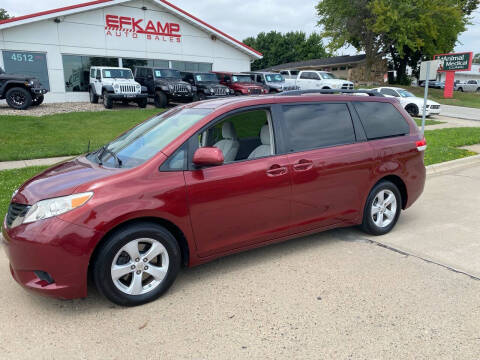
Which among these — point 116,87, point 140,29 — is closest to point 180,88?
point 116,87

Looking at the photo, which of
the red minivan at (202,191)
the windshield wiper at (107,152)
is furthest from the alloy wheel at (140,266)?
the windshield wiper at (107,152)

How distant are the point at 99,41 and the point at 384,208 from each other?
70.3ft

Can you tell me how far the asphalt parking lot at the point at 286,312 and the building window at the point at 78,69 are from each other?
19784 mm

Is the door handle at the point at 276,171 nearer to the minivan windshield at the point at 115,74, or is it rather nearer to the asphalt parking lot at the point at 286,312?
the asphalt parking lot at the point at 286,312

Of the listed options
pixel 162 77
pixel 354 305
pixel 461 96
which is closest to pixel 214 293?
pixel 354 305

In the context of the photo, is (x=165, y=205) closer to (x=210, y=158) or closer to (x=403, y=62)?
(x=210, y=158)

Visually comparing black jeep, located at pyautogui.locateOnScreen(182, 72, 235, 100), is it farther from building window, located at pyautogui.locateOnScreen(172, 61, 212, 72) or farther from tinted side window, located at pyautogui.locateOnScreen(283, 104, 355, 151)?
tinted side window, located at pyautogui.locateOnScreen(283, 104, 355, 151)

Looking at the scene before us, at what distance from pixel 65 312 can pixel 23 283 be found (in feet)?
1.38

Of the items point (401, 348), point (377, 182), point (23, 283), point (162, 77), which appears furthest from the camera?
point (162, 77)

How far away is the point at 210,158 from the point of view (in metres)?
3.19

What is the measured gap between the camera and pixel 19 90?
1565 cm

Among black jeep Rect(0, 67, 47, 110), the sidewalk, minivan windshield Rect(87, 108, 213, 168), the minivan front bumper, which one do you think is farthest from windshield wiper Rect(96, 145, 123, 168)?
the sidewalk

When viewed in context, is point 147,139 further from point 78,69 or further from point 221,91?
point 78,69

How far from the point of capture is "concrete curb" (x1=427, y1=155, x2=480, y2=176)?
27.2 ft
